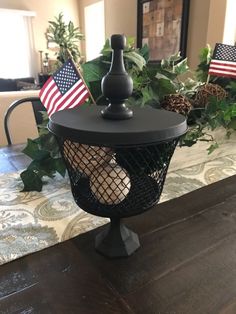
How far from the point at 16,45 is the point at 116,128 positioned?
6.66 m

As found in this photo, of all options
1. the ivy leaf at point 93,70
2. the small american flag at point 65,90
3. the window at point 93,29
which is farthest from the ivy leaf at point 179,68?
the window at point 93,29

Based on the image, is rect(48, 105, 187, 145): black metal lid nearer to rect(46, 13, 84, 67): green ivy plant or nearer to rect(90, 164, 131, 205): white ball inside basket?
rect(90, 164, 131, 205): white ball inside basket

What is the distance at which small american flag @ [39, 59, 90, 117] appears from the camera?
0.66 m

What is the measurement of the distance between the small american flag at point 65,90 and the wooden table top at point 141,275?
12.8 inches

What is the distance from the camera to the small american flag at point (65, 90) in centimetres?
66

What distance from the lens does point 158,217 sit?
0.67 meters

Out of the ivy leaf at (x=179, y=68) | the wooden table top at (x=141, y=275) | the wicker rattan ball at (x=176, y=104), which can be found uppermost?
the ivy leaf at (x=179, y=68)

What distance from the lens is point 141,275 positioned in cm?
48

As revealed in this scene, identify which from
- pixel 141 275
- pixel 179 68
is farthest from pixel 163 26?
pixel 141 275

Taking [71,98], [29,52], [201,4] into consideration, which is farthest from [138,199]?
[29,52]

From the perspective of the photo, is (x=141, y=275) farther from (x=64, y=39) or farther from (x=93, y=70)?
(x=64, y=39)

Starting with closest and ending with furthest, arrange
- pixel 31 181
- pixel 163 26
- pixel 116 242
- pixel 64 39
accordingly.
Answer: pixel 116 242 < pixel 31 181 < pixel 64 39 < pixel 163 26

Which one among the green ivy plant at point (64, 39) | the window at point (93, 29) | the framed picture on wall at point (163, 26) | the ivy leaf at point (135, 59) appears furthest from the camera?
the window at point (93, 29)

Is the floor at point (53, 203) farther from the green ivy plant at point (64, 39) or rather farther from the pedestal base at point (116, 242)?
the green ivy plant at point (64, 39)
